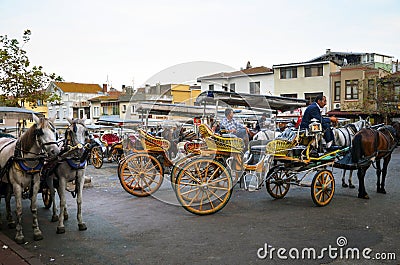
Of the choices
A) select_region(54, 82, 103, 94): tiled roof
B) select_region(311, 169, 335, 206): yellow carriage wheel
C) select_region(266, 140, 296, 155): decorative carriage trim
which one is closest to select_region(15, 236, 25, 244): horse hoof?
select_region(266, 140, 296, 155): decorative carriage trim

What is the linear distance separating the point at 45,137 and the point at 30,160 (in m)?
0.48

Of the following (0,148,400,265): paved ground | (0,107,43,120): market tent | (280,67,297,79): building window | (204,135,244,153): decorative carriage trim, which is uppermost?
(280,67,297,79): building window

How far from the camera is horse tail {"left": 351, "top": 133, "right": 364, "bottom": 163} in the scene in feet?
Answer: 28.7

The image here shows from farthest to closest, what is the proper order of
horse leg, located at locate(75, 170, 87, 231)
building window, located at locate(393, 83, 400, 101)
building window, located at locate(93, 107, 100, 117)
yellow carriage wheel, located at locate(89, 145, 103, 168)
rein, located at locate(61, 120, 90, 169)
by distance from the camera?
building window, located at locate(93, 107, 100, 117) < building window, located at locate(393, 83, 400, 101) < yellow carriage wheel, located at locate(89, 145, 103, 168) < horse leg, located at locate(75, 170, 87, 231) < rein, located at locate(61, 120, 90, 169)

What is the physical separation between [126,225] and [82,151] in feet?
5.05

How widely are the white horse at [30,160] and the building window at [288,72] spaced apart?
117ft

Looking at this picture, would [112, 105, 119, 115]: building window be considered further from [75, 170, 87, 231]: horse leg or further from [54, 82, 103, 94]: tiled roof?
[75, 170, 87, 231]: horse leg

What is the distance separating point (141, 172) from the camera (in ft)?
29.7

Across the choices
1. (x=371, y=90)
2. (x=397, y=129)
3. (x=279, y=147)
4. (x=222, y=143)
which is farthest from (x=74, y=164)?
(x=371, y=90)

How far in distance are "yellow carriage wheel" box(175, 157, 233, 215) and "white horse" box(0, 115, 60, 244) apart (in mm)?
2363

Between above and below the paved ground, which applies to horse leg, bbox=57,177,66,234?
above

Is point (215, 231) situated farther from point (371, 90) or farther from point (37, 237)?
point (371, 90)

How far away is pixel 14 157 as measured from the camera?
607 centimetres

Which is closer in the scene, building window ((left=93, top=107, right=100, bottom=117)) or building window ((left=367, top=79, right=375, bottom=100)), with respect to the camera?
building window ((left=367, top=79, right=375, bottom=100))
